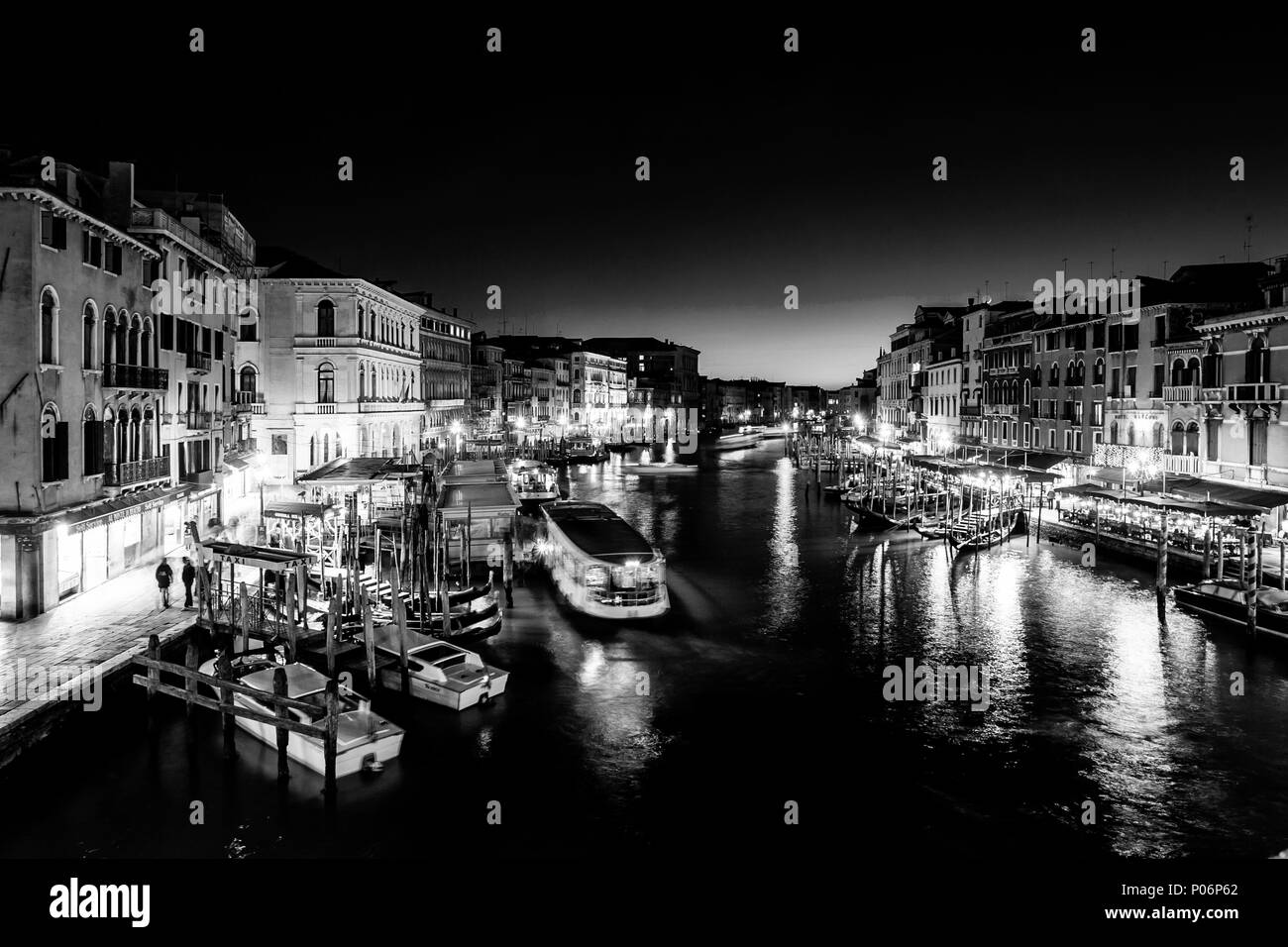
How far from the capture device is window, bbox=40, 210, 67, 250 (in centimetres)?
1836

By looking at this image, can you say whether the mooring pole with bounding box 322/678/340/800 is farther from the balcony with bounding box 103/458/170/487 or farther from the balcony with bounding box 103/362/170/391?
the balcony with bounding box 103/362/170/391

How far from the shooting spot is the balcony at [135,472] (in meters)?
21.6

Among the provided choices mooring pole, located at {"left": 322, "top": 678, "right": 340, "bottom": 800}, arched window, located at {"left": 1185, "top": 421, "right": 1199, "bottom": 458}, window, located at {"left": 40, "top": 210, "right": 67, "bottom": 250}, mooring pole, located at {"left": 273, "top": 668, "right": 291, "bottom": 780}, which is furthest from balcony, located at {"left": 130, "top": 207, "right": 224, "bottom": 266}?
arched window, located at {"left": 1185, "top": 421, "right": 1199, "bottom": 458}

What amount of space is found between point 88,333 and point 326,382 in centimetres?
2194

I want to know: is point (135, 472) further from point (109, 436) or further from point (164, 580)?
point (164, 580)

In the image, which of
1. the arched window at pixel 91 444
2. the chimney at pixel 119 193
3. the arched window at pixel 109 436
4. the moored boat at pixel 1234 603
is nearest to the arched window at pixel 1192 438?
the moored boat at pixel 1234 603

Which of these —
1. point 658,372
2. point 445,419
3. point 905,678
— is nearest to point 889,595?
point 905,678

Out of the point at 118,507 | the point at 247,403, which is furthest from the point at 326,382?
the point at 118,507

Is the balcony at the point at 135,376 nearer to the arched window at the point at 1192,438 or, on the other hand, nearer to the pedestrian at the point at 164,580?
→ the pedestrian at the point at 164,580

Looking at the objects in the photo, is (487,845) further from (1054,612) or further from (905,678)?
(1054,612)

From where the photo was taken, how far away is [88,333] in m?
20.5

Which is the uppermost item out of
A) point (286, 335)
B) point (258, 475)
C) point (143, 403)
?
point (286, 335)

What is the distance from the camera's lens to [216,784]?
531 inches
